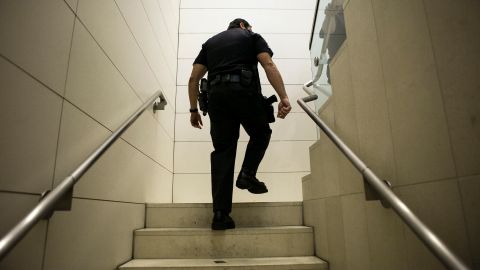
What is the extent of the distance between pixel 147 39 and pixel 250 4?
7.13 ft

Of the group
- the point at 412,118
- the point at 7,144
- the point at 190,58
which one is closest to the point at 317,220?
the point at 412,118

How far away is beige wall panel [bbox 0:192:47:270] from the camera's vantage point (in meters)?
0.77

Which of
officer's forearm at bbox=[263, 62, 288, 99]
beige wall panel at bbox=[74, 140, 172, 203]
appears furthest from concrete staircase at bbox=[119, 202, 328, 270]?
officer's forearm at bbox=[263, 62, 288, 99]

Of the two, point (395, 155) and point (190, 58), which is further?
point (190, 58)

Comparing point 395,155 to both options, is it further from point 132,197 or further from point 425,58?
point 132,197

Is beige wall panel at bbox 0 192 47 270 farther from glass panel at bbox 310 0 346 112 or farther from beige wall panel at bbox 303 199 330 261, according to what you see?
glass panel at bbox 310 0 346 112

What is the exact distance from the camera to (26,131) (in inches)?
33.8

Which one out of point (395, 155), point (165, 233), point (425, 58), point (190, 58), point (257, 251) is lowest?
point (257, 251)

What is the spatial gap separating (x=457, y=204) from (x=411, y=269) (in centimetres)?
30

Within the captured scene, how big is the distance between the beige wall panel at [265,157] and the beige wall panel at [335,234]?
5.96ft

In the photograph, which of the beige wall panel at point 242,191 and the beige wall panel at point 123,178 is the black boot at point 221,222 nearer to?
the beige wall panel at point 123,178

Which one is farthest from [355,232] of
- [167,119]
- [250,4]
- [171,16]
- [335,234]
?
[250,4]

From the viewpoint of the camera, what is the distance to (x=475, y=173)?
0.67 m

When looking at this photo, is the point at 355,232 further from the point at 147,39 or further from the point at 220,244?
the point at 147,39
